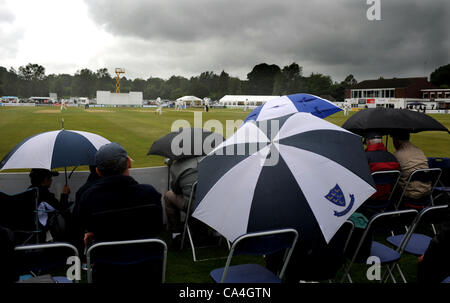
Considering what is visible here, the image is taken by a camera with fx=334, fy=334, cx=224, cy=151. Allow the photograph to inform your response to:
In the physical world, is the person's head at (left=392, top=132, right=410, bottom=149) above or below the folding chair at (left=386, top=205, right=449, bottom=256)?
above

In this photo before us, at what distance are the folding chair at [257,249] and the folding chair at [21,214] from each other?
2.02 metres

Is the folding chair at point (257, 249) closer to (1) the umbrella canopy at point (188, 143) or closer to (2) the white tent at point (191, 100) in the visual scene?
(1) the umbrella canopy at point (188, 143)

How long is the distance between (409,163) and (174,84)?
370 ft

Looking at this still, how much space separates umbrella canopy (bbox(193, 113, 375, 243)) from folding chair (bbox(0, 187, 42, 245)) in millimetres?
1892

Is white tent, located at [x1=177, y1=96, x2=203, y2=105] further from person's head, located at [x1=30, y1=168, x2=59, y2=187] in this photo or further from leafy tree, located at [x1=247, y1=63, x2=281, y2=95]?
person's head, located at [x1=30, y1=168, x2=59, y2=187]

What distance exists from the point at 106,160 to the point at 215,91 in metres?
109

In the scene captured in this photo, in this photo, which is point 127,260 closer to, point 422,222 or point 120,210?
point 120,210

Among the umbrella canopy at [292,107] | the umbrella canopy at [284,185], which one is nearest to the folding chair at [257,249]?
the umbrella canopy at [284,185]

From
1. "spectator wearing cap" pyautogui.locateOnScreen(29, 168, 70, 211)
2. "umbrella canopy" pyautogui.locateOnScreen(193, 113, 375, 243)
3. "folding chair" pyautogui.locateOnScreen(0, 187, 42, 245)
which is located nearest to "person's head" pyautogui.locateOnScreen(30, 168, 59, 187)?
"spectator wearing cap" pyautogui.locateOnScreen(29, 168, 70, 211)

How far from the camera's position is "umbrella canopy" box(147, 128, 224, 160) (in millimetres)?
4512

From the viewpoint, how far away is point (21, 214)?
3309 mm

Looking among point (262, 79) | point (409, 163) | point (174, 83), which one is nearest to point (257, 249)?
point (409, 163)
